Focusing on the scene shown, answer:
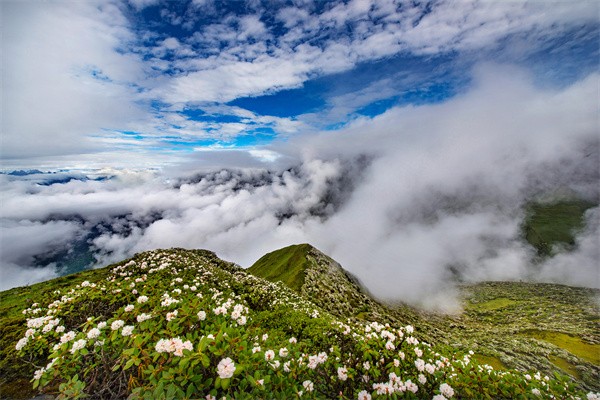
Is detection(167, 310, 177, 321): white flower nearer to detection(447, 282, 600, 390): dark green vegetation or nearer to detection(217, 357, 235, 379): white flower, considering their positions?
detection(217, 357, 235, 379): white flower

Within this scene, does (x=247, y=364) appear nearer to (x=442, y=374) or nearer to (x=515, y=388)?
(x=442, y=374)

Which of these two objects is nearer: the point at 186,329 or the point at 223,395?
the point at 223,395

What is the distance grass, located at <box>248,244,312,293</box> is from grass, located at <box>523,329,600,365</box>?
10242 centimetres

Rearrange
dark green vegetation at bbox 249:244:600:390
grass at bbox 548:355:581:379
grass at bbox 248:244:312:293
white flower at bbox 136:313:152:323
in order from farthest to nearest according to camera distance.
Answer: grass at bbox 548:355:581:379, grass at bbox 248:244:312:293, dark green vegetation at bbox 249:244:600:390, white flower at bbox 136:313:152:323

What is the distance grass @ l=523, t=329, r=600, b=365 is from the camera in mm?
93787

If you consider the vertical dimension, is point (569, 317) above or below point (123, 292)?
below

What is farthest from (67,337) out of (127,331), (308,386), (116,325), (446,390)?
(446,390)

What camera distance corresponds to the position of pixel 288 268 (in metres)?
80.9

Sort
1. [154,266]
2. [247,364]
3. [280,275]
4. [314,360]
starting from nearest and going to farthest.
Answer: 1. [247,364]
2. [314,360]
3. [154,266]
4. [280,275]

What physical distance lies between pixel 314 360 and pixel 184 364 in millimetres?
2871

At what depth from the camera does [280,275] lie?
7688 cm

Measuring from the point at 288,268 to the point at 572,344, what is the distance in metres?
130

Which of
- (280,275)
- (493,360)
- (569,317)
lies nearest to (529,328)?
(569,317)

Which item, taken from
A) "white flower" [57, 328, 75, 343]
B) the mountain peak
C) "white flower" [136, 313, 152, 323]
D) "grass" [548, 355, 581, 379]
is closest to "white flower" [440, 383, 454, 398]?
"white flower" [136, 313, 152, 323]
